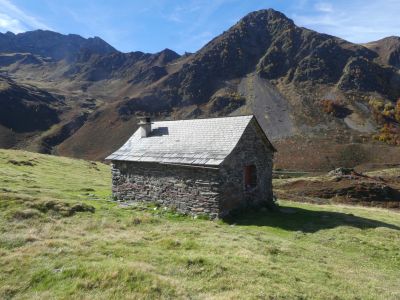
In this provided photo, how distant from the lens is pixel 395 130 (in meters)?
106

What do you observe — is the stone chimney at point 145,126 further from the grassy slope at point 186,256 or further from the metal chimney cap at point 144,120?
the grassy slope at point 186,256

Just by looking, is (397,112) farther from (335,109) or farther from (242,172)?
(242,172)

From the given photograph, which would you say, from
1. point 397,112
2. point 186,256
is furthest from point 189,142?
point 397,112

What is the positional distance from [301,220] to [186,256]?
1320 cm

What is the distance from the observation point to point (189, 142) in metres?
27.3

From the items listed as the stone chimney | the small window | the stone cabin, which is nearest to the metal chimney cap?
the stone chimney

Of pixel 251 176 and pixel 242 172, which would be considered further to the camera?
pixel 251 176

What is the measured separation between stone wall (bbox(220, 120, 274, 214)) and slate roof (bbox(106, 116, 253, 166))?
0.70 metres

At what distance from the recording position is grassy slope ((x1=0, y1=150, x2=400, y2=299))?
10.7m

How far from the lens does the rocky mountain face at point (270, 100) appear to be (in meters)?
102

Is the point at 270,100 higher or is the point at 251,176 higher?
the point at 270,100

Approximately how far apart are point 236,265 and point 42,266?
6247mm

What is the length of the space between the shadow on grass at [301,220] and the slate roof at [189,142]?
431cm

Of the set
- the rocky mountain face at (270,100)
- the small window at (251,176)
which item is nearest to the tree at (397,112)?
the rocky mountain face at (270,100)
